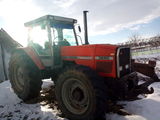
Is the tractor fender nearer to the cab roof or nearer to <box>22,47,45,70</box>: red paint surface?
<box>22,47,45,70</box>: red paint surface

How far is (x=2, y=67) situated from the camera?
1337 cm

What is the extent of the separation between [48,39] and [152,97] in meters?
3.28

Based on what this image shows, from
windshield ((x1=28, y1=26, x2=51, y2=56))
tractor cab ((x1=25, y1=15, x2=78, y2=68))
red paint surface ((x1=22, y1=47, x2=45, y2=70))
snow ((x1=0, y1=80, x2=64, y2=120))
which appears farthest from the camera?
red paint surface ((x1=22, y1=47, x2=45, y2=70))

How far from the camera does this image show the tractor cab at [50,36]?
5.04 m

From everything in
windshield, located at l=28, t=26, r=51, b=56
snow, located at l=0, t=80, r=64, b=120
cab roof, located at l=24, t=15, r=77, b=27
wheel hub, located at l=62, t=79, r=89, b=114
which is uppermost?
cab roof, located at l=24, t=15, r=77, b=27

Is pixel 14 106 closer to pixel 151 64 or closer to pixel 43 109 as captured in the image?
pixel 43 109

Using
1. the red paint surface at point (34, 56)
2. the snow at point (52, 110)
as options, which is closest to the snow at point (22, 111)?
the snow at point (52, 110)

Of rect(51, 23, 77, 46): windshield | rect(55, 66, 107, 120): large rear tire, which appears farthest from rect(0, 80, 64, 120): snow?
rect(51, 23, 77, 46): windshield

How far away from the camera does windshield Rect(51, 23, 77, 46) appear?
525 cm

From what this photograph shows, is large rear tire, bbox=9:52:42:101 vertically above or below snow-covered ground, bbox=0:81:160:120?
above

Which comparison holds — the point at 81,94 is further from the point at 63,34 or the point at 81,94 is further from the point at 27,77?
the point at 63,34

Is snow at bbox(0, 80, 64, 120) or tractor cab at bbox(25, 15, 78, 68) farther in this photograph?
tractor cab at bbox(25, 15, 78, 68)

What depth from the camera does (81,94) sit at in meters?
4.25

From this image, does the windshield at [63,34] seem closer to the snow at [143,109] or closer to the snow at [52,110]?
the snow at [52,110]
